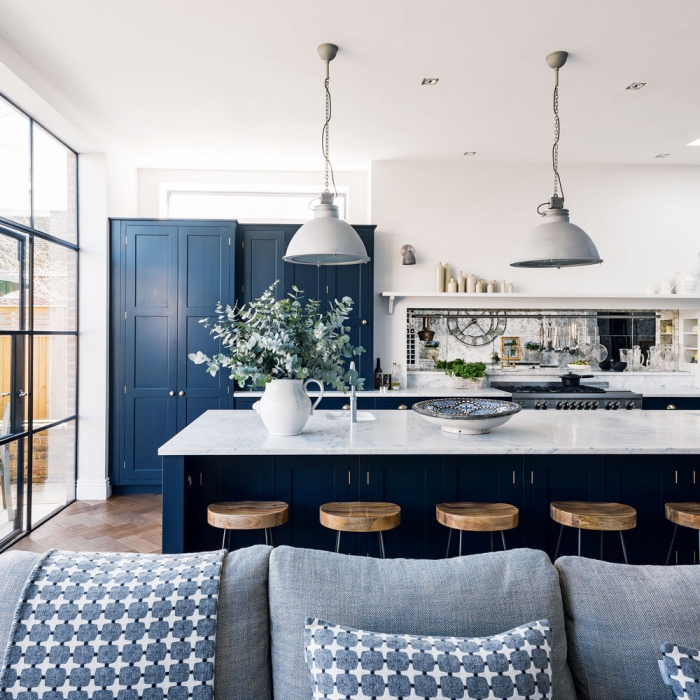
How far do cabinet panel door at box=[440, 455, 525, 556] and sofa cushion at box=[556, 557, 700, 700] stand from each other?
1.32 meters

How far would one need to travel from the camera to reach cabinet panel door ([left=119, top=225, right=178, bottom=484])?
4.76 metres

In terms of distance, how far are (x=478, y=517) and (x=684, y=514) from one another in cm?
98

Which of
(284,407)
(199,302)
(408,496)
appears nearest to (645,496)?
(408,496)

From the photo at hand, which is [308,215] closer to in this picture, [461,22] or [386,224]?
[386,224]

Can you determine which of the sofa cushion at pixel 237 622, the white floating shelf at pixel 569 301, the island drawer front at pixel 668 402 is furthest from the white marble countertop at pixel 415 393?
the sofa cushion at pixel 237 622

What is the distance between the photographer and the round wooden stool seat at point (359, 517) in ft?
7.41

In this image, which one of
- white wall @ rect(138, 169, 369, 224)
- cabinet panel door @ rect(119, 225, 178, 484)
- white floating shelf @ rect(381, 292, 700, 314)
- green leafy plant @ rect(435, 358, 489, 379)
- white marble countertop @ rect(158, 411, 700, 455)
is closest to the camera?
white marble countertop @ rect(158, 411, 700, 455)

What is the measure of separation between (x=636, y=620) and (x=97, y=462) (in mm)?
4553

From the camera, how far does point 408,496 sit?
2.68 m

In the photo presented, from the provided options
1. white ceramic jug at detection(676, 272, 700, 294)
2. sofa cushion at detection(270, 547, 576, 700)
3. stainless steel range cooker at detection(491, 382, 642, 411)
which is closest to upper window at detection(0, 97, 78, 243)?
sofa cushion at detection(270, 547, 576, 700)

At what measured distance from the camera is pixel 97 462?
471cm

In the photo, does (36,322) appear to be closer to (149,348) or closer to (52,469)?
(149,348)

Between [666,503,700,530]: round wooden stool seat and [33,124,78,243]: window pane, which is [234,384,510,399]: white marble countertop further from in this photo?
[666,503,700,530]: round wooden stool seat

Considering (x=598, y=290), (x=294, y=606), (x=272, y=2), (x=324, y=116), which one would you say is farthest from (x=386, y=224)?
(x=294, y=606)
